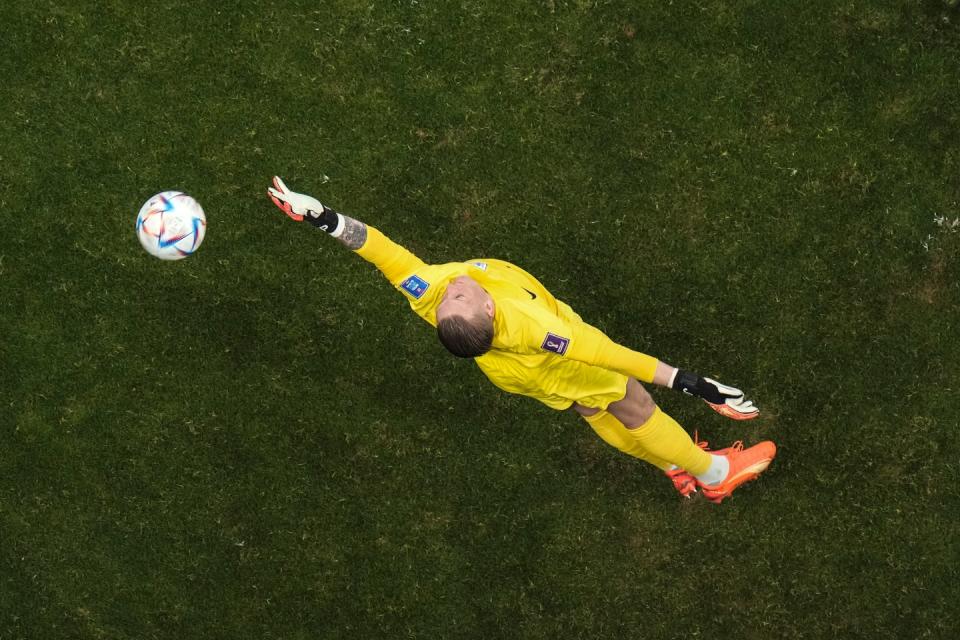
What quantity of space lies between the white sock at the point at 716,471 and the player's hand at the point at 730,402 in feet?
2.23

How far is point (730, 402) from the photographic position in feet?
21.4

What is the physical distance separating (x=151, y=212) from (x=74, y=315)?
6.83 feet

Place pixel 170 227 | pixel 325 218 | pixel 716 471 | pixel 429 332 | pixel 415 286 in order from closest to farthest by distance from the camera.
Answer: pixel 415 286
pixel 325 218
pixel 170 227
pixel 716 471
pixel 429 332

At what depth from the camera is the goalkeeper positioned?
18.6 feet

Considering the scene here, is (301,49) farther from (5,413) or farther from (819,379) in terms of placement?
(819,379)

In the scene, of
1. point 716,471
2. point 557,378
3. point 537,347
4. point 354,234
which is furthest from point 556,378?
point 716,471

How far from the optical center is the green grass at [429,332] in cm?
775

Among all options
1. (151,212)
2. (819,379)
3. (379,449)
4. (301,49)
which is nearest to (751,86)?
(819,379)

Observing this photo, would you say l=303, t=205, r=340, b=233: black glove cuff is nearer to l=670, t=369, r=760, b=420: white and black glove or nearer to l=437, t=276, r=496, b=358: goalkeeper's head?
l=437, t=276, r=496, b=358: goalkeeper's head

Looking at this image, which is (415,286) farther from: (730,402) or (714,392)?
(730,402)

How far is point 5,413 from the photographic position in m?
8.31

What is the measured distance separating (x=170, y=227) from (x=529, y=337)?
2970 millimetres

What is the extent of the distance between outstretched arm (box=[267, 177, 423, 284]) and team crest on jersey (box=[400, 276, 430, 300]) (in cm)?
10

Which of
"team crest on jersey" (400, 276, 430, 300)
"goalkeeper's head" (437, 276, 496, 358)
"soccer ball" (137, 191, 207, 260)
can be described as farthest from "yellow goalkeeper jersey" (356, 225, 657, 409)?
"soccer ball" (137, 191, 207, 260)
